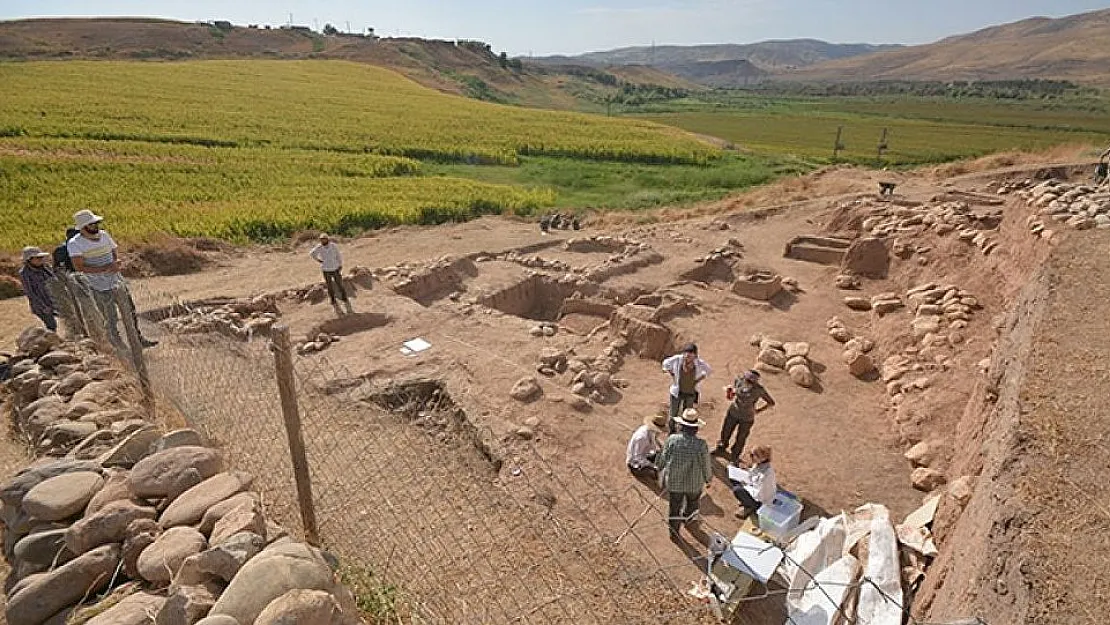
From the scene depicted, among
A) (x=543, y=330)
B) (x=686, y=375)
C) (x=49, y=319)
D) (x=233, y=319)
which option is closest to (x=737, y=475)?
(x=686, y=375)

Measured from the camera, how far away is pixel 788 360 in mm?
10281

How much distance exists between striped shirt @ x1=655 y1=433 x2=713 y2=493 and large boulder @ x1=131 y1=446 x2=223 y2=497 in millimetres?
3843

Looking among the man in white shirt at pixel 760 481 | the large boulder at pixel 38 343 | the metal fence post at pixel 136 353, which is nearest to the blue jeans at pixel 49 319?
the large boulder at pixel 38 343

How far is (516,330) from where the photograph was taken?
11359 millimetres

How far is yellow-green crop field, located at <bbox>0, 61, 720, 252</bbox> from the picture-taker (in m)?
18.1

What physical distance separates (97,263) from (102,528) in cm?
441

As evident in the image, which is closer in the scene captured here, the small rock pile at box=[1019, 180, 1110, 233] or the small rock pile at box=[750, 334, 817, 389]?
the small rock pile at box=[750, 334, 817, 389]

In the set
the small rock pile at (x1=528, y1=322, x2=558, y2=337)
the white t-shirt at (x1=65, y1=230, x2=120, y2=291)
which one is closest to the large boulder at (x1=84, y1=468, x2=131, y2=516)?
the white t-shirt at (x1=65, y1=230, x2=120, y2=291)

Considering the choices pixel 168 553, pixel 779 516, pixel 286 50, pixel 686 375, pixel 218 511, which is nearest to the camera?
pixel 168 553

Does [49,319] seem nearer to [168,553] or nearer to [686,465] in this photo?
[168,553]

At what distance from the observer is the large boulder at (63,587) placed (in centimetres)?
364

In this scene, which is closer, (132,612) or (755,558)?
(132,612)

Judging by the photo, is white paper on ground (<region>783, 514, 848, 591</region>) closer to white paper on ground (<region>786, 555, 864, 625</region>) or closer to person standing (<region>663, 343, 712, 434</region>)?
white paper on ground (<region>786, 555, 864, 625</region>)

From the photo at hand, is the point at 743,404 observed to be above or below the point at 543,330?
above
